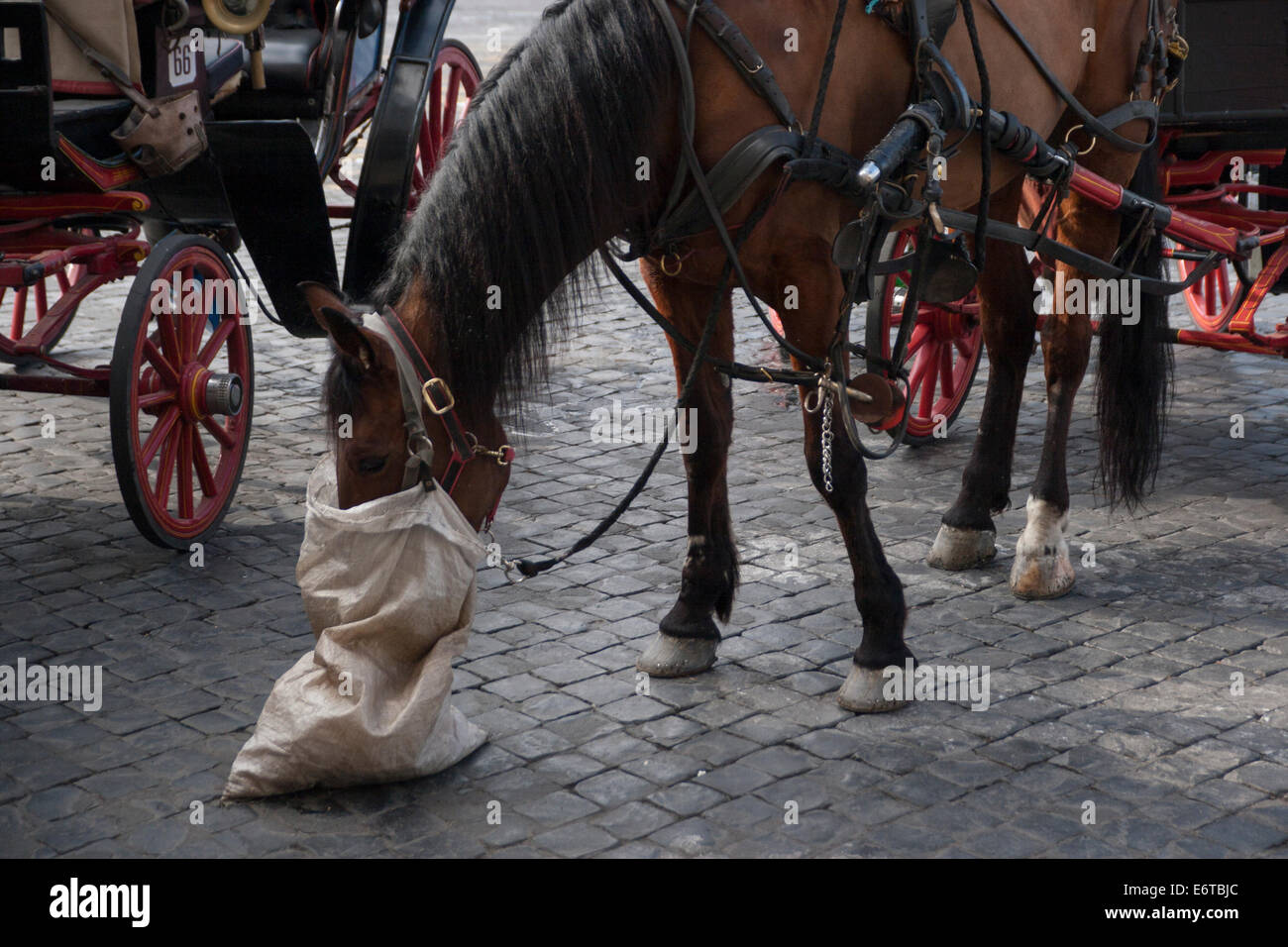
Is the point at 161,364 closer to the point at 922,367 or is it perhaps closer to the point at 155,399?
the point at 155,399

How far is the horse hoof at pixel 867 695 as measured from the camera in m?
3.68

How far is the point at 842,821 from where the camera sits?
123 inches

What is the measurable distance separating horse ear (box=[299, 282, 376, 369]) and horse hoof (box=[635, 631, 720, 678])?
141cm

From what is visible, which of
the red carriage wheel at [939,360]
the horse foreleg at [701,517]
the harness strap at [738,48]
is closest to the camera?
the harness strap at [738,48]

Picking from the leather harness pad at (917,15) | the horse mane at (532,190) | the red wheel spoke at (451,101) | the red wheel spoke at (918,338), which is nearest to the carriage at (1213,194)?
the red wheel spoke at (918,338)

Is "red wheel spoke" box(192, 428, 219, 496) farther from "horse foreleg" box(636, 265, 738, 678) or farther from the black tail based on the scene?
the black tail

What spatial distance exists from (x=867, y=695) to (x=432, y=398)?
4.70 feet

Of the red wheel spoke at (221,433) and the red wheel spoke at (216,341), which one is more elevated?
the red wheel spoke at (216,341)

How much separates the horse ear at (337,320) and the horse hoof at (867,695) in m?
1.58

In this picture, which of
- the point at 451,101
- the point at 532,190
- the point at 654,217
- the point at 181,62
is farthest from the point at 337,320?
the point at 451,101

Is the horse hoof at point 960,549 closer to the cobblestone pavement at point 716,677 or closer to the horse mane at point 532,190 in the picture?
the cobblestone pavement at point 716,677

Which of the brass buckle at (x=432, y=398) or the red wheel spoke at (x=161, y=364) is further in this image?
the red wheel spoke at (x=161, y=364)

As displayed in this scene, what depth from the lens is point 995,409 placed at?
482 cm

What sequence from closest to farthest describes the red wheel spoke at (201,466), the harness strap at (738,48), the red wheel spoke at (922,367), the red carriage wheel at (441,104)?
the harness strap at (738,48) < the red wheel spoke at (201,466) < the red wheel spoke at (922,367) < the red carriage wheel at (441,104)
